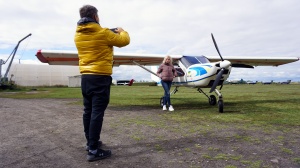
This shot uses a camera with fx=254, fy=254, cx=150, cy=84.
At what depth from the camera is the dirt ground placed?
10.3 ft

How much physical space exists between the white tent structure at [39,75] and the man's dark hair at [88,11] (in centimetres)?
5365

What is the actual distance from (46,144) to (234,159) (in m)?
2.86

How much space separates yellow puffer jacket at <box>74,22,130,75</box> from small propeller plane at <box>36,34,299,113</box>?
206 inches

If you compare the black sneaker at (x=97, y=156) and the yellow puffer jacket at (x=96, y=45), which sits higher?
the yellow puffer jacket at (x=96, y=45)

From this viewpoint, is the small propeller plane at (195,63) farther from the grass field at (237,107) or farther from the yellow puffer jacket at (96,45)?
the yellow puffer jacket at (96,45)

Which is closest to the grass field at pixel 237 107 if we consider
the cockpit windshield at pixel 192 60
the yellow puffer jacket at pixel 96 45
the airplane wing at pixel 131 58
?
the cockpit windshield at pixel 192 60

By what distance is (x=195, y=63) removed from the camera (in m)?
10.1

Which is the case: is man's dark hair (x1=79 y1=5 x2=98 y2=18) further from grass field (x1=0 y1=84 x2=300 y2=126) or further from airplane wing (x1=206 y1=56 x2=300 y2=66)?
airplane wing (x1=206 y1=56 x2=300 y2=66)

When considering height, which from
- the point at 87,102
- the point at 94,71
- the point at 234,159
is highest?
the point at 94,71

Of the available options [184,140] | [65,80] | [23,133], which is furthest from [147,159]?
[65,80]

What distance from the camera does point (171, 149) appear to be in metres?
3.74

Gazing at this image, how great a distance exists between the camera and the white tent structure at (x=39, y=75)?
53.0 meters

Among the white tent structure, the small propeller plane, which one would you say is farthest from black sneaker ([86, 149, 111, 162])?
the white tent structure

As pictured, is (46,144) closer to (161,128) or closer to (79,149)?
(79,149)
